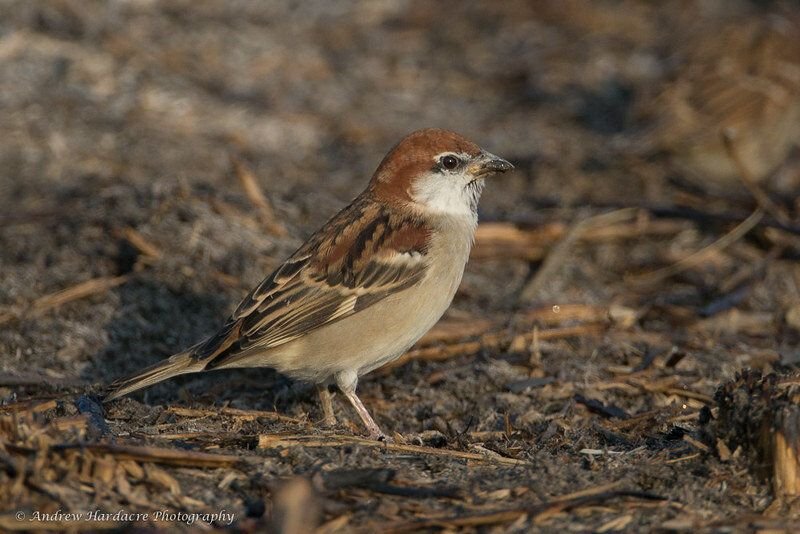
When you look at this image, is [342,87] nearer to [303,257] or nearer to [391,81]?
[391,81]

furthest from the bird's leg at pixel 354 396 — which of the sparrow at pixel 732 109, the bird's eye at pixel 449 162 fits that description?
the sparrow at pixel 732 109

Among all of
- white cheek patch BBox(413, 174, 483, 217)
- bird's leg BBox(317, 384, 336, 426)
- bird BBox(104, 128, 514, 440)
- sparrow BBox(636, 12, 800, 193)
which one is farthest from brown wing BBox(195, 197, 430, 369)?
sparrow BBox(636, 12, 800, 193)

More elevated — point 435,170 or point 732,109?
point 732,109

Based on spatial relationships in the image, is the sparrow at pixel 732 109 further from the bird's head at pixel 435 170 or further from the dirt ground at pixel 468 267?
the bird's head at pixel 435 170

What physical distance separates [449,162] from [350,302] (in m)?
1.03

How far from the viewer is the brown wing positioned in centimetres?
527

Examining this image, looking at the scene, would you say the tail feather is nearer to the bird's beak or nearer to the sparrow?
the bird's beak

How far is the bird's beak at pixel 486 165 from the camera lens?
5.83 metres

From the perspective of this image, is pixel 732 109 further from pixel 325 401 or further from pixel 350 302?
pixel 325 401

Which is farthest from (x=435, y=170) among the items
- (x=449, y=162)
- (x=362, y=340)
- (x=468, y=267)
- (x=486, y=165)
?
(x=468, y=267)

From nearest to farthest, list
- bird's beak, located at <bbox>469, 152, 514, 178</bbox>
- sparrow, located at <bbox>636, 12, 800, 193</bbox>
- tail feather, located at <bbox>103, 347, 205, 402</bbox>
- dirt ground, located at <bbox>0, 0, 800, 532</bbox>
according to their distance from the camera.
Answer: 1. dirt ground, located at <bbox>0, 0, 800, 532</bbox>
2. tail feather, located at <bbox>103, 347, 205, 402</bbox>
3. bird's beak, located at <bbox>469, 152, 514, 178</bbox>
4. sparrow, located at <bbox>636, 12, 800, 193</bbox>

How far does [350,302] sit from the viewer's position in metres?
5.40

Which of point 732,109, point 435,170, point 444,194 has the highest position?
point 732,109

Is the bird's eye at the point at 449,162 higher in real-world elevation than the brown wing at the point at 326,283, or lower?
higher
